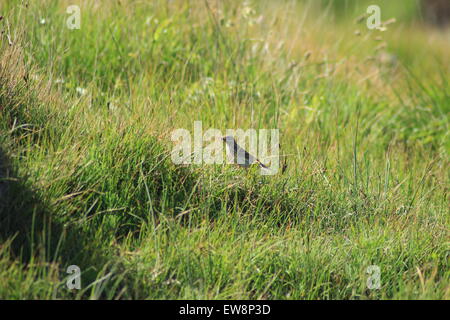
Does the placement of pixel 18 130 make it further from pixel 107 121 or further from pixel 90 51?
pixel 90 51

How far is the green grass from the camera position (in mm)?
2672

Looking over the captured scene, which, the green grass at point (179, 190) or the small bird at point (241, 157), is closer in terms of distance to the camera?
the green grass at point (179, 190)

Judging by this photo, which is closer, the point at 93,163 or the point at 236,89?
the point at 93,163

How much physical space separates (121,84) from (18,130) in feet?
3.57

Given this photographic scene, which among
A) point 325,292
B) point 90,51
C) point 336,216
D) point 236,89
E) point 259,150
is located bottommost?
point 325,292

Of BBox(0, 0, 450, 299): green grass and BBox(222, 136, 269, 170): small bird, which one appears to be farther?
BBox(222, 136, 269, 170): small bird

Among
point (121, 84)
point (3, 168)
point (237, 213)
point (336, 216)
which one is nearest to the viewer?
point (3, 168)

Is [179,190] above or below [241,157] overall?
below

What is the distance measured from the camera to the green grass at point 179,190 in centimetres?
267

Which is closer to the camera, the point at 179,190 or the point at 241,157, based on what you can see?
the point at 179,190

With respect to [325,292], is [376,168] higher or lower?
higher

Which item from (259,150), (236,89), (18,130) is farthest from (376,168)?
(18,130)

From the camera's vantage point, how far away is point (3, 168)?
275 centimetres

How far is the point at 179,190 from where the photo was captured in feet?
10.3
